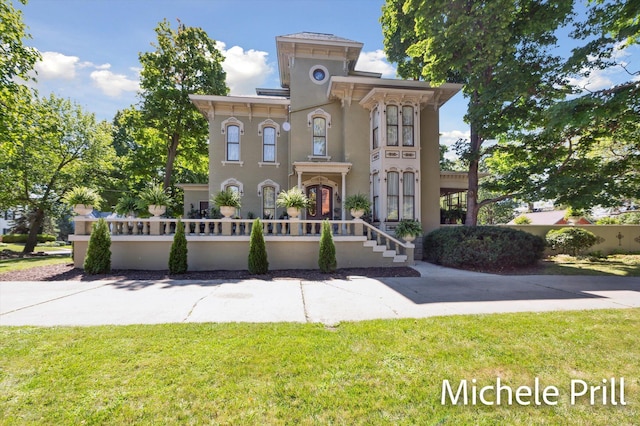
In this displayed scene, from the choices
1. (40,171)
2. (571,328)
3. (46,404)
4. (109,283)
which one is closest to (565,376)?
(571,328)

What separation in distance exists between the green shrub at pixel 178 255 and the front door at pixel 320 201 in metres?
6.45

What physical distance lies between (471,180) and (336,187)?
269 inches

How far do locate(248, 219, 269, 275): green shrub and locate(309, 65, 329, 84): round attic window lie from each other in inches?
351

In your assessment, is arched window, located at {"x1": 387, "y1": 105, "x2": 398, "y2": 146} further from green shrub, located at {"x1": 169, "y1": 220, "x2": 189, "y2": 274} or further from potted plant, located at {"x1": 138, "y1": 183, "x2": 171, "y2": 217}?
potted plant, located at {"x1": 138, "y1": 183, "x2": 171, "y2": 217}

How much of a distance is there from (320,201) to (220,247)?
19.2 ft

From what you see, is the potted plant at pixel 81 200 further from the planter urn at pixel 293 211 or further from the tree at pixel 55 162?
the tree at pixel 55 162

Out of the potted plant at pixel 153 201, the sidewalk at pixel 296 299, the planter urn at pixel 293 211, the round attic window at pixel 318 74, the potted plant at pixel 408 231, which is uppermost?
the round attic window at pixel 318 74

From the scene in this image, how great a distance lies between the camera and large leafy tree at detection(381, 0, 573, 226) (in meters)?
11.3

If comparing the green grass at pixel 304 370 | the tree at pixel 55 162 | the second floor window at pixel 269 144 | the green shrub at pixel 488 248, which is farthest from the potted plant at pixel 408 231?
the tree at pixel 55 162

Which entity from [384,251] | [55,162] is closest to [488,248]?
[384,251]

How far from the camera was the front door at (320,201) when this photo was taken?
14.5m

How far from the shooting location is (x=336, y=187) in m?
14.5

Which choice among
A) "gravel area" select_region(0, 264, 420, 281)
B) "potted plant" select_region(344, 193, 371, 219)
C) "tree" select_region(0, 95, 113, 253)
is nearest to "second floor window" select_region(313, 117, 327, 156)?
"potted plant" select_region(344, 193, 371, 219)

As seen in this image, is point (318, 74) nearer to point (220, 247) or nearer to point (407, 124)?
point (407, 124)
